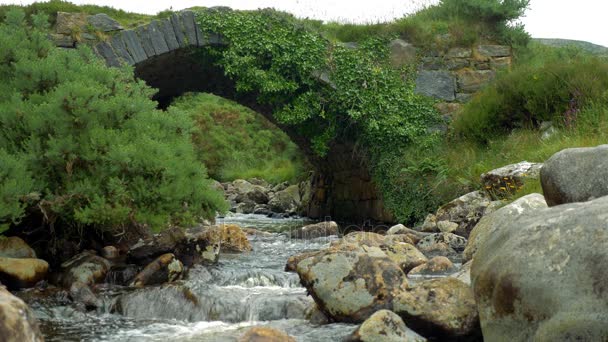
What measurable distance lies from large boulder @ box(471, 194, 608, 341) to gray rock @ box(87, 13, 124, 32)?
29.2 ft

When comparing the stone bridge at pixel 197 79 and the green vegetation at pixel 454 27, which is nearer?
the stone bridge at pixel 197 79

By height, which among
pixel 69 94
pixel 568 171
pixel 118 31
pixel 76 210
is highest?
pixel 118 31

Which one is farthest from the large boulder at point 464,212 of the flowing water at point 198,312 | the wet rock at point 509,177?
the flowing water at point 198,312

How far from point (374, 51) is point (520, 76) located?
274 cm

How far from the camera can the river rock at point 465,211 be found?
9131 millimetres

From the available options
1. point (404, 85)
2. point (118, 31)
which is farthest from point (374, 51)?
point (118, 31)

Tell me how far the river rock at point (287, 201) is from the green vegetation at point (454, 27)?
17.8 feet

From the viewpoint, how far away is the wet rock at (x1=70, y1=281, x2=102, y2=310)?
5918 millimetres

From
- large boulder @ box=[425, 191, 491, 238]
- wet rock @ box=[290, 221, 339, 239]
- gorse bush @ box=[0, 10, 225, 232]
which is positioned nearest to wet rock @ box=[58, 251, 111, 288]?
gorse bush @ box=[0, 10, 225, 232]

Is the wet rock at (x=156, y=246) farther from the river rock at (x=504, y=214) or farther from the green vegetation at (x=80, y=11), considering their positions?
the green vegetation at (x=80, y=11)

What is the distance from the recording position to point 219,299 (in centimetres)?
587

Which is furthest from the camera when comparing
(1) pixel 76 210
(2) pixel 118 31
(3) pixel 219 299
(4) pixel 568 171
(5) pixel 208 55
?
(5) pixel 208 55

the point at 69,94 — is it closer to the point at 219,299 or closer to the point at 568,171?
the point at 219,299

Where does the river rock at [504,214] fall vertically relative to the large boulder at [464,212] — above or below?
above
